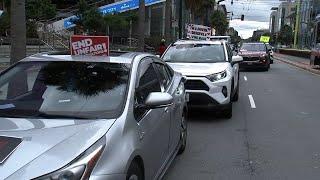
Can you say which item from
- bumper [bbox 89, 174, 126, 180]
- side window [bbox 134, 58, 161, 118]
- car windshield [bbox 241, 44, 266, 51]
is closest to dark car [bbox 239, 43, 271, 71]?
car windshield [bbox 241, 44, 266, 51]

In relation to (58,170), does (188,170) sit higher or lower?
lower

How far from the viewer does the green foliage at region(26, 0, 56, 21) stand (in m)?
49.8

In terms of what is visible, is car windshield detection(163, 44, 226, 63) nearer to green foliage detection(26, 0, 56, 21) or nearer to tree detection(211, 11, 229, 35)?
green foliage detection(26, 0, 56, 21)

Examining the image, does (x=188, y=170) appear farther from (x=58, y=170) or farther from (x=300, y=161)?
(x=58, y=170)

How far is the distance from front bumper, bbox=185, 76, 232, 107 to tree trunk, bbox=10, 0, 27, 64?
338 centimetres

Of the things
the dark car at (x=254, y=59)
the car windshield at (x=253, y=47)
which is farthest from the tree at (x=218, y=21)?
the dark car at (x=254, y=59)

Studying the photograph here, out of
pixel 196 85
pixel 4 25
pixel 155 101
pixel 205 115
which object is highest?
pixel 4 25

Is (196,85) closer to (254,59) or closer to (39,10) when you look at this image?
(254,59)

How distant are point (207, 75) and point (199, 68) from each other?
426 millimetres

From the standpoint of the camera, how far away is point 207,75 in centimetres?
1064

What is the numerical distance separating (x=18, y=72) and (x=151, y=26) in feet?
207

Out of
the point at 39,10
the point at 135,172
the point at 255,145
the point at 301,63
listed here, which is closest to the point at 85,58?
the point at 135,172

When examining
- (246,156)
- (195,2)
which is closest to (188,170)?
(246,156)

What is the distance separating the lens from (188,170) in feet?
22.7
